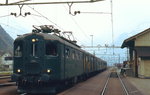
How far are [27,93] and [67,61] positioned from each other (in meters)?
3.17

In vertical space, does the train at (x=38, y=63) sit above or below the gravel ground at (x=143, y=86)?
above

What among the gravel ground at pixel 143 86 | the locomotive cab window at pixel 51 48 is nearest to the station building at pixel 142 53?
the gravel ground at pixel 143 86

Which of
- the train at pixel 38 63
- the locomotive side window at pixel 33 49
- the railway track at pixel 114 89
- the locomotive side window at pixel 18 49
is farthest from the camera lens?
the railway track at pixel 114 89

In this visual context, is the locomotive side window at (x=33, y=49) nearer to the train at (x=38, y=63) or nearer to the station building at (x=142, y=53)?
the train at (x=38, y=63)

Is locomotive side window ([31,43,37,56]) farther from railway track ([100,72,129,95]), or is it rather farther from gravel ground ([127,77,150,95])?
gravel ground ([127,77,150,95])

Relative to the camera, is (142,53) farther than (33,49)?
Yes

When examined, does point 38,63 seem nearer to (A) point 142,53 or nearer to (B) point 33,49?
(B) point 33,49

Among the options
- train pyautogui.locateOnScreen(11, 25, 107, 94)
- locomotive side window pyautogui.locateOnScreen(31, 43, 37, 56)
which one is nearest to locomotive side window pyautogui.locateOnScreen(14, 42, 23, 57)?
train pyautogui.locateOnScreen(11, 25, 107, 94)

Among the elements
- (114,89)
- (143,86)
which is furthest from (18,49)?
(143,86)

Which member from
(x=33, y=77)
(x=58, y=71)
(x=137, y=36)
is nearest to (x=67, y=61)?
(x=58, y=71)

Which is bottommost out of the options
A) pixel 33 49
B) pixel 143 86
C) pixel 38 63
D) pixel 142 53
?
pixel 143 86

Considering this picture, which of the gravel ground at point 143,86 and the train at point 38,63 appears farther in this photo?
the gravel ground at point 143,86

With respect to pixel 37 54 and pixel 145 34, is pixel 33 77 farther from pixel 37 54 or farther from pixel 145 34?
pixel 145 34

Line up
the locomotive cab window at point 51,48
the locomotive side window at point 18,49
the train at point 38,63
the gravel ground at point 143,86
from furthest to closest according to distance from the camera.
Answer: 1. the gravel ground at point 143,86
2. the locomotive side window at point 18,49
3. the locomotive cab window at point 51,48
4. the train at point 38,63
